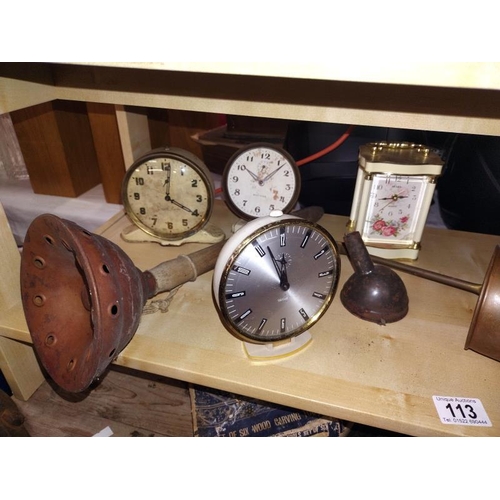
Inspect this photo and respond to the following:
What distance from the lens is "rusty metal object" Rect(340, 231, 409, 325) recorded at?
0.80 m

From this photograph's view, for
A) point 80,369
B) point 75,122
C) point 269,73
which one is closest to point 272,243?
point 269,73

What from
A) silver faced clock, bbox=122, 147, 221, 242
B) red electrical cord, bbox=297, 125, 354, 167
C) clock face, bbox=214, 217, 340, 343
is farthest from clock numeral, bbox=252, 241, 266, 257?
red electrical cord, bbox=297, 125, 354, 167

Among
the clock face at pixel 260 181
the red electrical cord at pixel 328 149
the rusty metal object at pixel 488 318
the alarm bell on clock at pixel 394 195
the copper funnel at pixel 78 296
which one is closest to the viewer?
the copper funnel at pixel 78 296

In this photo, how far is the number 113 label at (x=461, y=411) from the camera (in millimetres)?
616

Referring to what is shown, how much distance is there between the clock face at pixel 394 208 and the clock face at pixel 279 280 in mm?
337

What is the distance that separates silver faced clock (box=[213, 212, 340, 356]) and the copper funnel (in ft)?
0.55

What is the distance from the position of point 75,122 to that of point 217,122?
0.55 m

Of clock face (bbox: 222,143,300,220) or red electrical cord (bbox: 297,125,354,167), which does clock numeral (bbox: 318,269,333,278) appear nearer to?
clock face (bbox: 222,143,300,220)

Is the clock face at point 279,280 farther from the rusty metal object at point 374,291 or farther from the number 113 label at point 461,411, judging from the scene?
the number 113 label at point 461,411

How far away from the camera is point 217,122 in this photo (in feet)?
5.06

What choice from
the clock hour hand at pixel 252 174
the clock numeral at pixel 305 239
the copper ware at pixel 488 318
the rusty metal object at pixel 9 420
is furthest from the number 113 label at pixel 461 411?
the rusty metal object at pixel 9 420

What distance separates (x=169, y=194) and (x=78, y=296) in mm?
364

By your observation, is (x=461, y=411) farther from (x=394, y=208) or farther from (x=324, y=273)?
(x=394, y=208)

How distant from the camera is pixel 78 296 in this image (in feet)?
2.40
